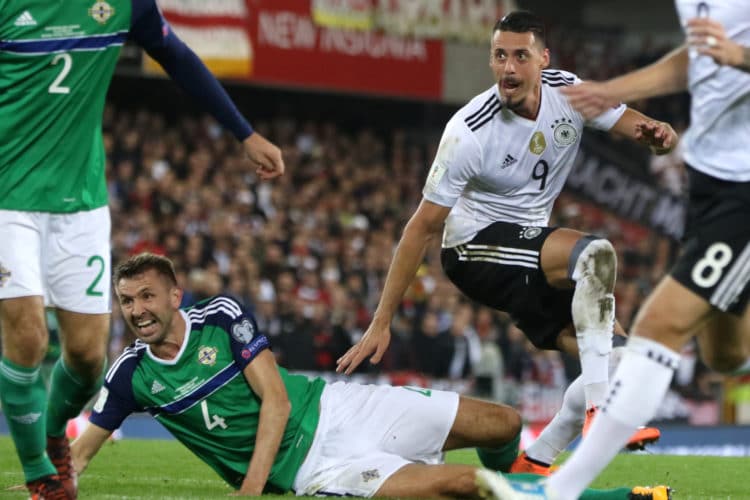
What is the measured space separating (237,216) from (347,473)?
12758 millimetres

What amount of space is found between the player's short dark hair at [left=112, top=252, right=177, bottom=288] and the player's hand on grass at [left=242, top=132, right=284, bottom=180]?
889 mm

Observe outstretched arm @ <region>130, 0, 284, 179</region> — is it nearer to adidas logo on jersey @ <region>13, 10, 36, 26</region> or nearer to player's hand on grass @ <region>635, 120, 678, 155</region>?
adidas logo on jersey @ <region>13, 10, 36, 26</region>

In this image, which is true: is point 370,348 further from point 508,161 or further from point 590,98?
point 590,98

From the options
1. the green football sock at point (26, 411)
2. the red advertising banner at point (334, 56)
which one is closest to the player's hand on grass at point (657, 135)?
the green football sock at point (26, 411)

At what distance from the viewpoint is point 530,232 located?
696cm

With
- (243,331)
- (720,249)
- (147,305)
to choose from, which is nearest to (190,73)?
(147,305)

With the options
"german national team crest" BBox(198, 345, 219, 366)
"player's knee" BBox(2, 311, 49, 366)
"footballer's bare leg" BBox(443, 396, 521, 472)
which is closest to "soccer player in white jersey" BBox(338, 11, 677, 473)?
"footballer's bare leg" BBox(443, 396, 521, 472)

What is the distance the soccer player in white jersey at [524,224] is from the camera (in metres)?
6.61

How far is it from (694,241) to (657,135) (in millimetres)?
1892

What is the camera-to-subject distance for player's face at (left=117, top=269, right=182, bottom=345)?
21.4 ft

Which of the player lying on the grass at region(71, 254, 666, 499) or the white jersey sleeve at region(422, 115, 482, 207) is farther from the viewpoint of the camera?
the white jersey sleeve at region(422, 115, 482, 207)

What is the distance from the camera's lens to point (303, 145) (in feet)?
76.0

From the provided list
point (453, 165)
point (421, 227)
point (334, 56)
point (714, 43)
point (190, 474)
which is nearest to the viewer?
point (714, 43)

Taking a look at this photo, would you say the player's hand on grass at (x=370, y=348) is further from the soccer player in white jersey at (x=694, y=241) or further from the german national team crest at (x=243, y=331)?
the soccer player in white jersey at (x=694, y=241)
